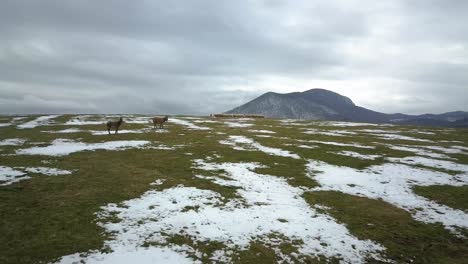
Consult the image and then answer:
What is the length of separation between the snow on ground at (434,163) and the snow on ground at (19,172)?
3064 cm

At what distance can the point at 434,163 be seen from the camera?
2908 cm

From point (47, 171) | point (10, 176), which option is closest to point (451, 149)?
point (47, 171)

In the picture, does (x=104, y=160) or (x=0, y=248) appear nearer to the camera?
(x=0, y=248)

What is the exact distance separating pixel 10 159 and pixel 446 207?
31562mm

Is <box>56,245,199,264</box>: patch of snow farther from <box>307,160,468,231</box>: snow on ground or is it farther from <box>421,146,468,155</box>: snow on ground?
<box>421,146,468,155</box>: snow on ground

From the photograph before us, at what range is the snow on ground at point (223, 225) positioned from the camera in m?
11.5

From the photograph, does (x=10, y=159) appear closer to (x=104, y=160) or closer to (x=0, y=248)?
(x=104, y=160)

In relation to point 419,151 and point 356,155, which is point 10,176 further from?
point 419,151

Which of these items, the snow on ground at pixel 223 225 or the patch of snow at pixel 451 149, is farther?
the patch of snow at pixel 451 149

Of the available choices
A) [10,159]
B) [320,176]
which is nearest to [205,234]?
[320,176]

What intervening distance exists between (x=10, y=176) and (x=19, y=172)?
100 cm

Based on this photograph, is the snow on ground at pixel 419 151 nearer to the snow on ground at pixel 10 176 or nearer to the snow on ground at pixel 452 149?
the snow on ground at pixel 452 149

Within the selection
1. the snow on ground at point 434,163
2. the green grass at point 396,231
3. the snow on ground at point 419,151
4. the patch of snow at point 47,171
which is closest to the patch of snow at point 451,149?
the snow on ground at point 419,151

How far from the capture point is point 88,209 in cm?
1429
